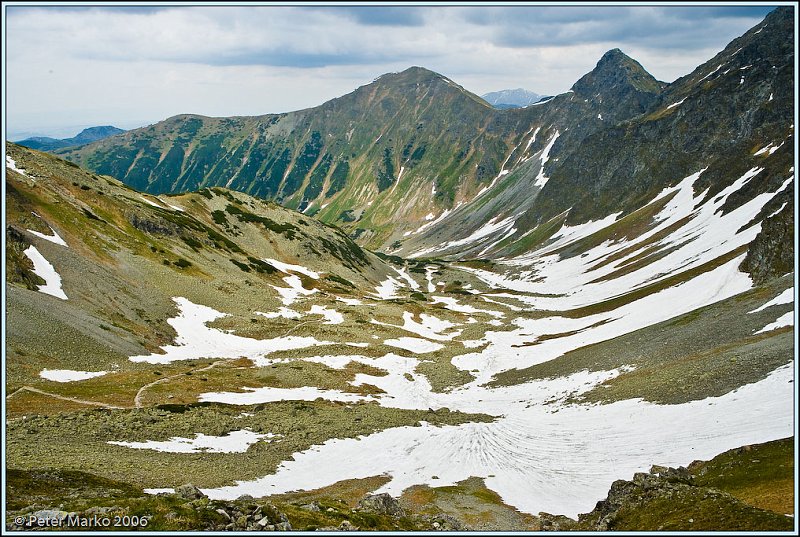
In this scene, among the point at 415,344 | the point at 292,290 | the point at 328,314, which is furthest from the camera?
the point at 292,290

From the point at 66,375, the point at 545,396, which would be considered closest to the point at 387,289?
the point at 545,396

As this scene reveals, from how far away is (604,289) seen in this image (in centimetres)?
12962

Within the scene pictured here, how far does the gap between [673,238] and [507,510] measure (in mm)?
121543

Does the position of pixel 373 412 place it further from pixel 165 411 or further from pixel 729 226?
pixel 729 226

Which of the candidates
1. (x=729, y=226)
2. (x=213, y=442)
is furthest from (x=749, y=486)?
(x=729, y=226)

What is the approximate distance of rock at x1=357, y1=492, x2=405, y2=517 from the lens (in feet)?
96.0

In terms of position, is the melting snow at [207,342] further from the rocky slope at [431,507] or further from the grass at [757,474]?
the grass at [757,474]

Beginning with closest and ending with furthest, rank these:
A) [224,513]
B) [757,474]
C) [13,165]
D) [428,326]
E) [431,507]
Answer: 1. [224,513]
2. [757,474]
3. [431,507]
4. [13,165]
5. [428,326]

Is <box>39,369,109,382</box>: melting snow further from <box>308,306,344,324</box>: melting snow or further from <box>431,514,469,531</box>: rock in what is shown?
<box>308,306,344,324</box>: melting snow

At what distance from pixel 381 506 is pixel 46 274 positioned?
69.0 m

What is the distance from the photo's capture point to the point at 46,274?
7444 centimetres

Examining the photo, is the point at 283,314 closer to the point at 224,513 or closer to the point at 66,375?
the point at 66,375

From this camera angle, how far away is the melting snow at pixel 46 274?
71.2 metres

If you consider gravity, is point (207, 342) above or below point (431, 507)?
below
